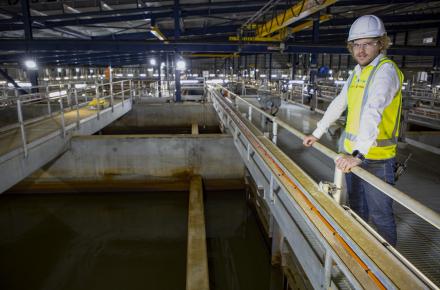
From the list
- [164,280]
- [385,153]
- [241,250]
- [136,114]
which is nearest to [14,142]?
[164,280]

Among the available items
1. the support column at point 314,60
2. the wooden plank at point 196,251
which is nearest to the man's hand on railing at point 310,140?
the wooden plank at point 196,251

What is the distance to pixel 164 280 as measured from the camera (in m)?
6.06

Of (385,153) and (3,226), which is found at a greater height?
(385,153)

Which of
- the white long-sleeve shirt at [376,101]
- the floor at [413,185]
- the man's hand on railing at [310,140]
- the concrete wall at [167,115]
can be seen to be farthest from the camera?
the concrete wall at [167,115]

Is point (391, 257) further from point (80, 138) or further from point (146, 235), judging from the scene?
point (80, 138)

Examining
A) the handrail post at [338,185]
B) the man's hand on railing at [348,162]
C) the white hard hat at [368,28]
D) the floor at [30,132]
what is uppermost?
the white hard hat at [368,28]

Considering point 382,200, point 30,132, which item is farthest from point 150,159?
Answer: point 382,200

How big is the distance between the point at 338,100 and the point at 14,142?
220 inches

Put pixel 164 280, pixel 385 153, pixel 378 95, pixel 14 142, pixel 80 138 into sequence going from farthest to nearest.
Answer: pixel 80 138 → pixel 164 280 → pixel 14 142 → pixel 385 153 → pixel 378 95

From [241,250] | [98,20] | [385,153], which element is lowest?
[241,250]

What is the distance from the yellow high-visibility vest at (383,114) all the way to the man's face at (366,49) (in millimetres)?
60

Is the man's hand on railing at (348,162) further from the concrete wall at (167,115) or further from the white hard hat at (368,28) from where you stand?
the concrete wall at (167,115)

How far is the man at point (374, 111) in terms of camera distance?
1955 millimetres

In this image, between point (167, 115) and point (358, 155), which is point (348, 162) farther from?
point (167, 115)
